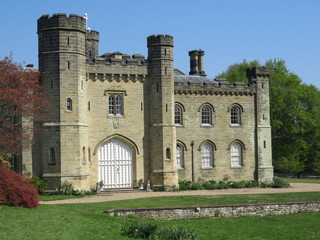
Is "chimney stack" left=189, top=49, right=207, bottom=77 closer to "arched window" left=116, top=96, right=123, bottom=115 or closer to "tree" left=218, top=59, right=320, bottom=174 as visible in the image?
"tree" left=218, top=59, right=320, bottom=174

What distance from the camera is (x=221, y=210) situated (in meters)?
23.6

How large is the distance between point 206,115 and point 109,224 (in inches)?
768

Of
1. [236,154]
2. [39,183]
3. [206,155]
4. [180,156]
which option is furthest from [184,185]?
[39,183]

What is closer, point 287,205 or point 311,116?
point 287,205

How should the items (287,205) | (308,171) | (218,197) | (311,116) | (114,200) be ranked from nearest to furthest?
(287,205) → (114,200) → (218,197) → (311,116) → (308,171)

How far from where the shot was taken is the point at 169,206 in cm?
2406

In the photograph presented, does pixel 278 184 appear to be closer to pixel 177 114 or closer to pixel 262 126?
pixel 262 126

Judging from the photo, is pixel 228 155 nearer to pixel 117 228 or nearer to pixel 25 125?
pixel 25 125

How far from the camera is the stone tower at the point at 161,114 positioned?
33219 mm

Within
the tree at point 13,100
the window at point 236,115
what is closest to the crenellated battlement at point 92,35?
the window at point 236,115

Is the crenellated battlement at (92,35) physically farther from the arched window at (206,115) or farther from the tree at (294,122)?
the tree at (294,122)

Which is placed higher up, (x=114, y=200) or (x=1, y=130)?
(x=1, y=130)

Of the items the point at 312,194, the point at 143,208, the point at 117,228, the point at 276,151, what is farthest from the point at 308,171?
the point at 117,228

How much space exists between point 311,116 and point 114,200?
32.1 m
